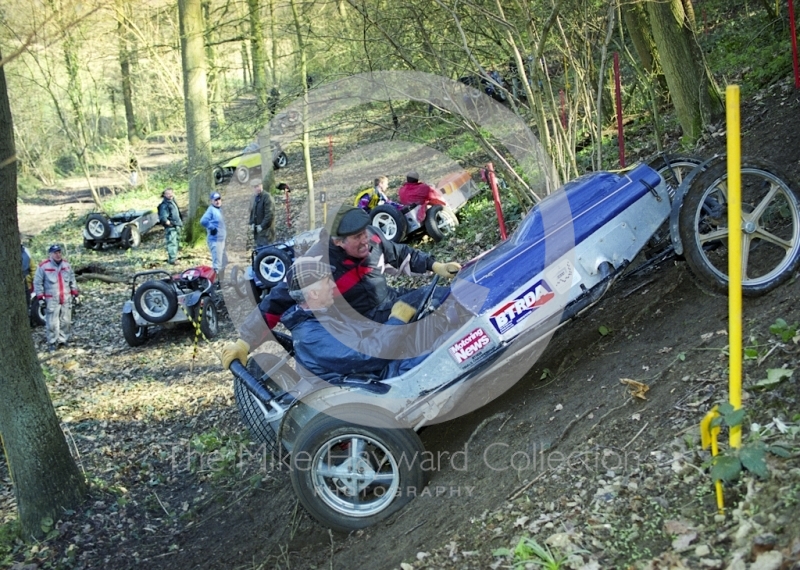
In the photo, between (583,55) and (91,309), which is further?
(91,309)

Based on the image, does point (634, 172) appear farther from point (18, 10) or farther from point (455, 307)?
point (18, 10)

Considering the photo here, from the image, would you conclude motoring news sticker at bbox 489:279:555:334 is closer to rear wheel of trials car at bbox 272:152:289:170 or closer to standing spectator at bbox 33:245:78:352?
standing spectator at bbox 33:245:78:352

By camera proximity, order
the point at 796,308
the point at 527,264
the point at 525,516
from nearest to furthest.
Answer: the point at 525,516, the point at 796,308, the point at 527,264

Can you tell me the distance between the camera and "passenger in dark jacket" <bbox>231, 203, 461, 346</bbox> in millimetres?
5188

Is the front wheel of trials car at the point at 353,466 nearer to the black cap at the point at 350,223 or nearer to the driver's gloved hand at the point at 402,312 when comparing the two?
the driver's gloved hand at the point at 402,312

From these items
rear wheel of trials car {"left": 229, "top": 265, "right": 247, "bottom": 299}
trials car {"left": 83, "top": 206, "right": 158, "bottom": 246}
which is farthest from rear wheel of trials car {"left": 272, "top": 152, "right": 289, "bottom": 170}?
rear wheel of trials car {"left": 229, "top": 265, "right": 247, "bottom": 299}

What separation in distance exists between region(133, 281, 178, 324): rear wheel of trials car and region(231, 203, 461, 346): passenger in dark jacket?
6.49 metres

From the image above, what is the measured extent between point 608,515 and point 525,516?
49cm

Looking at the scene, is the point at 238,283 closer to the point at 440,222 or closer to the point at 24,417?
the point at 440,222

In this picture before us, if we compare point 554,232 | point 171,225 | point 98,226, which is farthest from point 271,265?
point 98,226

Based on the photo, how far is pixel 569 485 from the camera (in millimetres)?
3994

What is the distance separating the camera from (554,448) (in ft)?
14.4

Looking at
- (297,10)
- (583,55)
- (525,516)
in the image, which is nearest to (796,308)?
(525,516)

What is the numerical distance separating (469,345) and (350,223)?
3.89 feet
